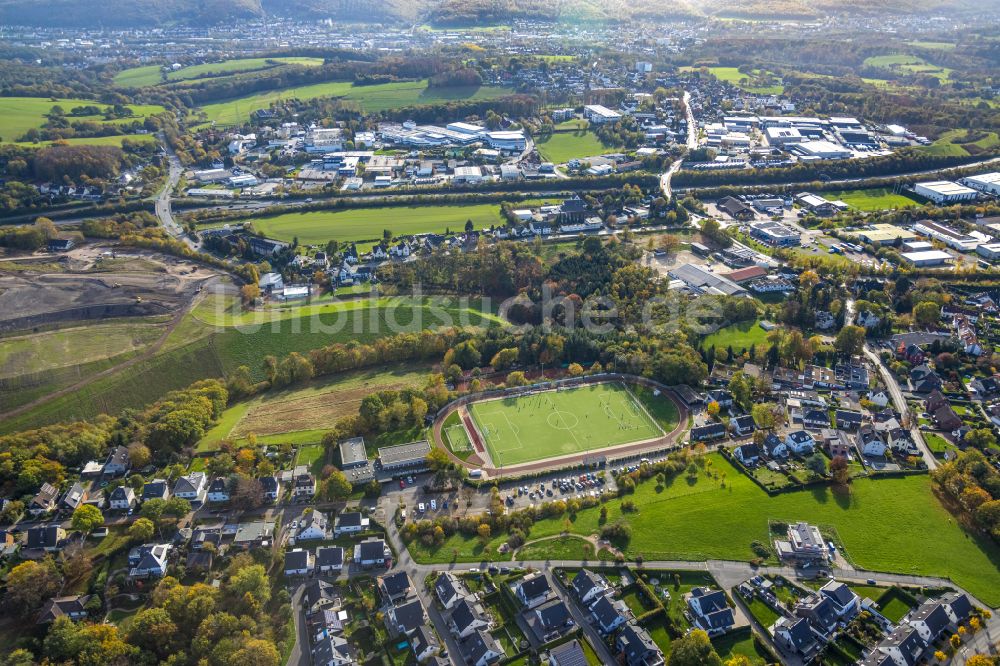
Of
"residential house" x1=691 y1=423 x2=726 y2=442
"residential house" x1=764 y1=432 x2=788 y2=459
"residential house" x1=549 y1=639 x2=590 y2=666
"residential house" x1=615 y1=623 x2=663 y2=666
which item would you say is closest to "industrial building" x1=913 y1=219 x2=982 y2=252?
"residential house" x1=764 y1=432 x2=788 y2=459

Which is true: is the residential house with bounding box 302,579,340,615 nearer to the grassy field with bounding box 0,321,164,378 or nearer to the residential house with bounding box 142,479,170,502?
the residential house with bounding box 142,479,170,502

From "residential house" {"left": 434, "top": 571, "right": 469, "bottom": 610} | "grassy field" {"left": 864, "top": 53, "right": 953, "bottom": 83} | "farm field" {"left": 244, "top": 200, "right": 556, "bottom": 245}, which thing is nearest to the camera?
"residential house" {"left": 434, "top": 571, "right": 469, "bottom": 610}

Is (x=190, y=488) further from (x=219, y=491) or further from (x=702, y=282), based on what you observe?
(x=702, y=282)

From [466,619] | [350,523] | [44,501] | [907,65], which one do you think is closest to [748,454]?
[466,619]

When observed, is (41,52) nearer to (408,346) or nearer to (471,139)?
(471,139)

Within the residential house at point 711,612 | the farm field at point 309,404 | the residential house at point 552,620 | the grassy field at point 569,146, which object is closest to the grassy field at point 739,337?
the farm field at point 309,404

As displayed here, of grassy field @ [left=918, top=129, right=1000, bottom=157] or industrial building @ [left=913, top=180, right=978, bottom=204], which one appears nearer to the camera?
industrial building @ [left=913, top=180, right=978, bottom=204]
